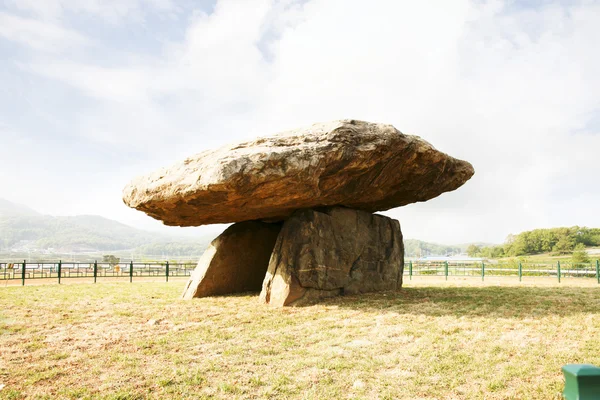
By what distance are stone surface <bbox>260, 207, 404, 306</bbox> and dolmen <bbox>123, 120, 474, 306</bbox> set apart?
0.09 feet

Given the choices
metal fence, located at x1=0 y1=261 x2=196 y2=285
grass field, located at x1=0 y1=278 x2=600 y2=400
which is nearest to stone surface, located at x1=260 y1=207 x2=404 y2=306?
grass field, located at x1=0 y1=278 x2=600 y2=400

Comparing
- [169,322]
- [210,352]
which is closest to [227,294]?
[169,322]

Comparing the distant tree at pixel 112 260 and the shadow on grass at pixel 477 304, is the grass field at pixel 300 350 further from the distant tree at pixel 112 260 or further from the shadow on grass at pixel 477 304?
the distant tree at pixel 112 260

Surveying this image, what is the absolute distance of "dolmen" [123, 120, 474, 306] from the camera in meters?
8.59

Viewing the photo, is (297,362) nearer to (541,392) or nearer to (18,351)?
(541,392)

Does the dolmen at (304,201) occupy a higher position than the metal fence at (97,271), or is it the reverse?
the dolmen at (304,201)

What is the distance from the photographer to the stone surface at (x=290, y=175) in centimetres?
838

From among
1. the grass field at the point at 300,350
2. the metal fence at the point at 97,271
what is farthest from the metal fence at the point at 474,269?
the grass field at the point at 300,350

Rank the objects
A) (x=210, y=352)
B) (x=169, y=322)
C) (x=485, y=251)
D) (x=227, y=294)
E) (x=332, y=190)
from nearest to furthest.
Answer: (x=210, y=352) → (x=169, y=322) → (x=332, y=190) → (x=227, y=294) → (x=485, y=251)

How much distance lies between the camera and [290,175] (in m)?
8.49

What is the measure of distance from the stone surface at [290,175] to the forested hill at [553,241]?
5820 centimetres

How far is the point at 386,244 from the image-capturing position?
12070 mm

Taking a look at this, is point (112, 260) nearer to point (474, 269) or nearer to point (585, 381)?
point (474, 269)

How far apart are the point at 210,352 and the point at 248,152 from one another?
14.1ft
